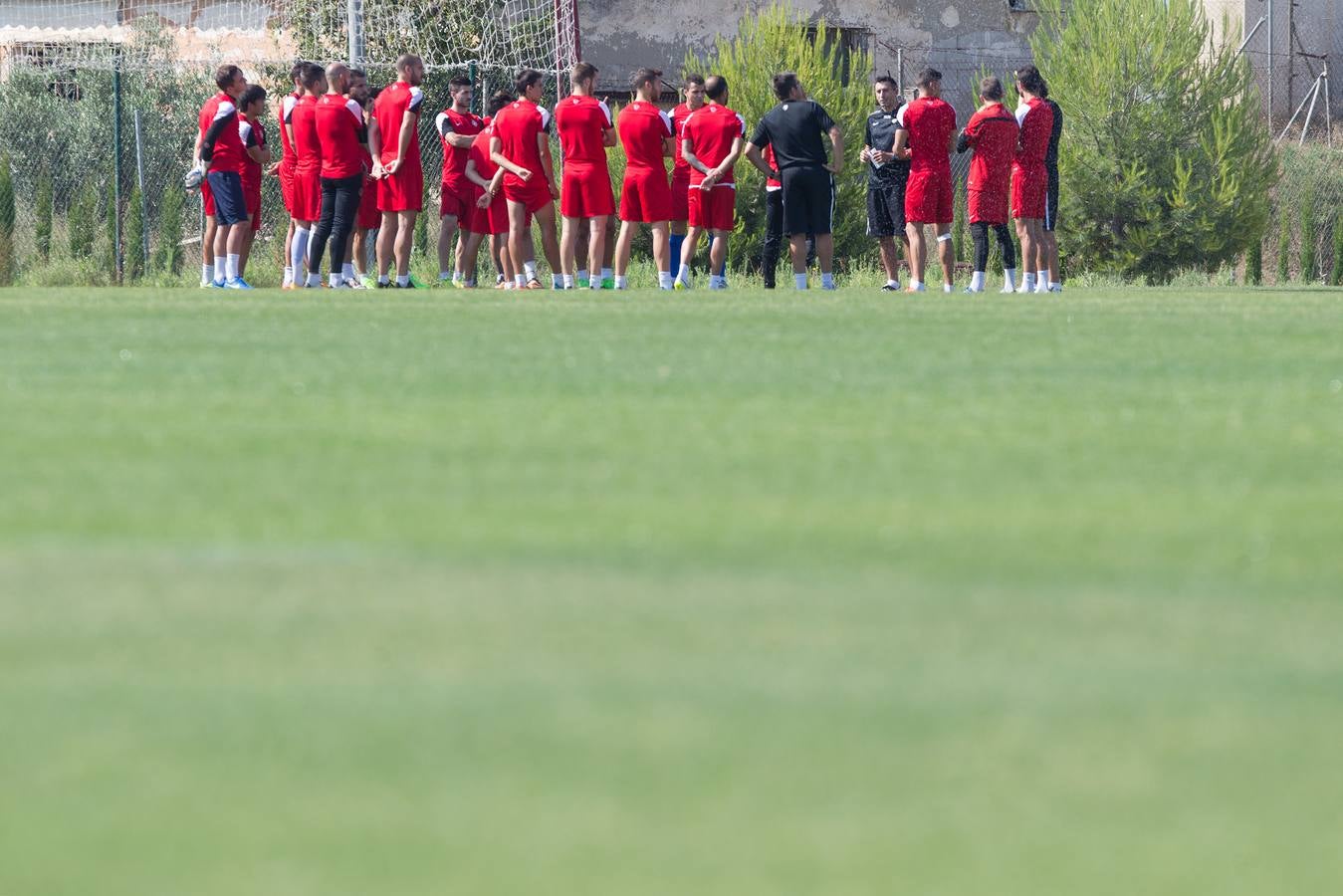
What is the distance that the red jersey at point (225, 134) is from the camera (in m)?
17.3

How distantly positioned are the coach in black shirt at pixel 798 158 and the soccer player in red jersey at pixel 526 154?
1.72 meters

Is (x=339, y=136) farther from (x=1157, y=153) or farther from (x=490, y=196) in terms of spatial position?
(x=1157, y=153)

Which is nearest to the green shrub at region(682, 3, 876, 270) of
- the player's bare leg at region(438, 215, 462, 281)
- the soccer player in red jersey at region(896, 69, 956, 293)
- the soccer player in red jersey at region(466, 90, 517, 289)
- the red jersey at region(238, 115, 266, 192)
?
the player's bare leg at region(438, 215, 462, 281)

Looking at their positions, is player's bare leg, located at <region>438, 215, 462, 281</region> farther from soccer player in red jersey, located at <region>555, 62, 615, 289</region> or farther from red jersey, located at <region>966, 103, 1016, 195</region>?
red jersey, located at <region>966, 103, 1016, 195</region>

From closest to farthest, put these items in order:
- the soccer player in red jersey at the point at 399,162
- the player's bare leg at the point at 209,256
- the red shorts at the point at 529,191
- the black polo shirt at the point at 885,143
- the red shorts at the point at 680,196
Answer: the soccer player in red jersey at the point at 399,162 < the red shorts at the point at 529,191 < the black polo shirt at the point at 885,143 < the player's bare leg at the point at 209,256 < the red shorts at the point at 680,196

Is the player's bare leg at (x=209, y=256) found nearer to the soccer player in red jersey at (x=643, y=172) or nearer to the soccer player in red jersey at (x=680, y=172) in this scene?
the soccer player in red jersey at (x=643, y=172)

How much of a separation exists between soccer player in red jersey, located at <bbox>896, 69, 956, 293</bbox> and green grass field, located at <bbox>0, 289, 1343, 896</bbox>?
9674 mm

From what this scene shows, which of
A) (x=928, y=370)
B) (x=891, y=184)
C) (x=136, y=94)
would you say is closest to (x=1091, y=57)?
(x=891, y=184)

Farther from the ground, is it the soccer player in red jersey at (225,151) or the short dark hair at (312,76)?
the short dark hair at (312,76)

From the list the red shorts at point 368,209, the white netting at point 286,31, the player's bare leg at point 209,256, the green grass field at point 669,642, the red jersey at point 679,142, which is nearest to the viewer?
the green grass field at point 669,642

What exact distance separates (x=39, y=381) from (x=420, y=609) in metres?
5.01

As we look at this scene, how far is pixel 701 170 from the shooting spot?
18.4m

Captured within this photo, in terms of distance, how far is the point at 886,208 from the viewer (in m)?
18.6

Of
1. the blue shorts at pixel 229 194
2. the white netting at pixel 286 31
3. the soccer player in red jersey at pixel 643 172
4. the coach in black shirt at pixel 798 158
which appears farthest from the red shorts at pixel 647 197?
the white netting at pixel 286 31
